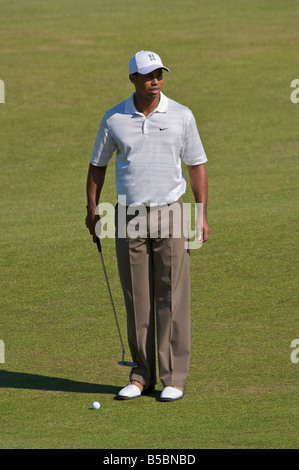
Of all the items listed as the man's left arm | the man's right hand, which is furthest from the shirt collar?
the man's right hand

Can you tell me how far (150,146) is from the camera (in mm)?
6586

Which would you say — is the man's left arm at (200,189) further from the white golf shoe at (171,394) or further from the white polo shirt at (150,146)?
the white golf shoe at (171,394)

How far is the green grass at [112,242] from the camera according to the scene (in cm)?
652

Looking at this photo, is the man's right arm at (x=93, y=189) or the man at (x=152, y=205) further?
the man's right arm at (x=93, y=189)

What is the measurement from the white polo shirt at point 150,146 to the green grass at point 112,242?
1.44m

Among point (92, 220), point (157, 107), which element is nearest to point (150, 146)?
point (157, 107)

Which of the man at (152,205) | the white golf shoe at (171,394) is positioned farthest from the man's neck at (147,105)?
the white golf shoe at (171,394)

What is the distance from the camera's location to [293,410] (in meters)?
6.46

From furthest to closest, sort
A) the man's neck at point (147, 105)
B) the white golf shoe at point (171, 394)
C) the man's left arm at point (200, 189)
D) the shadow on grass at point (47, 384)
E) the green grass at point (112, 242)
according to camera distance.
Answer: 1. the shadow on grass at point (47, 384)
2. the man's left arm at point (200, 189)
3. the white golf shoe at point (171, 394)
4. the man's neck at point (147, 105)
5. the green grass at point (112, 242)

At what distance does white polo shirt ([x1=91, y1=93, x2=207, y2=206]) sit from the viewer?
6590 millimetres

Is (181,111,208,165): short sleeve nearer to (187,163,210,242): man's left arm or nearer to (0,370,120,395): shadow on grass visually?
(187,163,210,242): man's left arm

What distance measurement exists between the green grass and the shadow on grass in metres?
0.02
